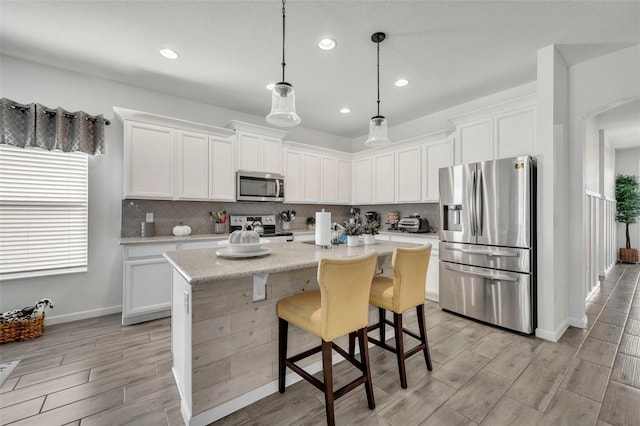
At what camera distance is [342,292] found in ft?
5.19

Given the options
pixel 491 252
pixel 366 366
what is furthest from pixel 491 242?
pixel 366 366

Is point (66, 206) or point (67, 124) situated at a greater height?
point (67, 124)

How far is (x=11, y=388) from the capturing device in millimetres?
1961

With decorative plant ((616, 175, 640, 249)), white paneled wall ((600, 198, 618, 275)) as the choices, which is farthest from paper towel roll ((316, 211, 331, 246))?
decorative plant ((616, 175, 640, 249))

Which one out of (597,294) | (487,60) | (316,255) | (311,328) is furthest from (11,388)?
(597,294)

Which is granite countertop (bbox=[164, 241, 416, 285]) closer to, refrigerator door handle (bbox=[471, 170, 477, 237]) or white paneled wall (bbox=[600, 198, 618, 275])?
refrigerator door handle (bbox=[471, 170, 477, 237])

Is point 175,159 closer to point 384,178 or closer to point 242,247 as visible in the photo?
point 242,247

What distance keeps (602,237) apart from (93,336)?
7674mm

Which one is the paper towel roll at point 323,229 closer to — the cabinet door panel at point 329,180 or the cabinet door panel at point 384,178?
the cabinet door panel at point 384,178

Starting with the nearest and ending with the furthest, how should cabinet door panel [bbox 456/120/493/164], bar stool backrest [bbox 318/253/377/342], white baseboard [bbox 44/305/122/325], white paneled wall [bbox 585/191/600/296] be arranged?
bar stool backrest [bbox 318/253/377/342] < white baseboard [bbox 44/305/122/325] < cabinet door panel [bbox 456/120/493/164] < white paneled wall [bbox 585/191/600/296]

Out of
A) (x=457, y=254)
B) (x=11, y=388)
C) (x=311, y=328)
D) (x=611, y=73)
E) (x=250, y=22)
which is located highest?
(x=250, y=22)

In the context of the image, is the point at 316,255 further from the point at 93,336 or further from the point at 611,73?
the point at 611,73

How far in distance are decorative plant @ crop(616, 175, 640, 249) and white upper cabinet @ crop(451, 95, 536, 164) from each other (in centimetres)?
551

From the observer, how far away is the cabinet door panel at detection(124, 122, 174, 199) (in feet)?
10.7
